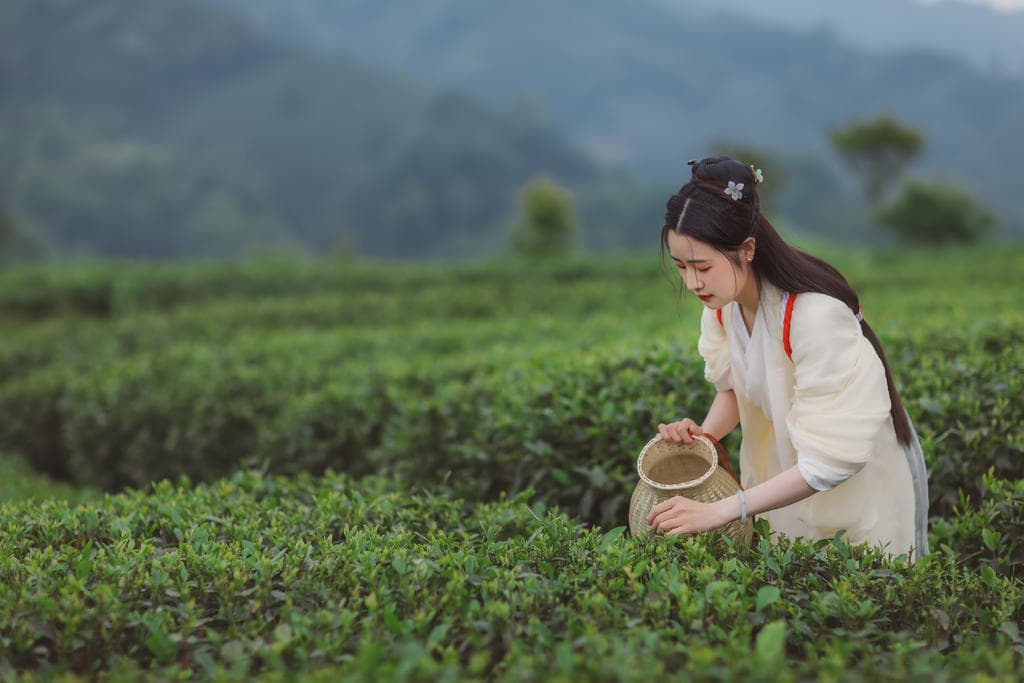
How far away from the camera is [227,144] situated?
332ft

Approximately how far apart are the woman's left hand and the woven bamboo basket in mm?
59

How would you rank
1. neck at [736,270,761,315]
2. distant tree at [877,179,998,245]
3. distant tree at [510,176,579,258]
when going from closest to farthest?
neck at [736,270,761,315]
distant tree at [510,176,579,258]
distant tree at [877,179,998,245]

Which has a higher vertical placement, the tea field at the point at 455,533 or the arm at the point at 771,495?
the arm at the point at 771,495

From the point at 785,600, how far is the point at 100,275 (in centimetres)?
1360

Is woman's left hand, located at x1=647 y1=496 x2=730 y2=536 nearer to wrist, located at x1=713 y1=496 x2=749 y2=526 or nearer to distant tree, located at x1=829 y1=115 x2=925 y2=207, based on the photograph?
wrist, located at x1=713 y1=496 x2=749 y2=526

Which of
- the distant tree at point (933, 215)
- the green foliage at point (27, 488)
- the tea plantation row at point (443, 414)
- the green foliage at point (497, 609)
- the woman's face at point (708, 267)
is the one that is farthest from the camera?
the distant tree at point (933, 215)

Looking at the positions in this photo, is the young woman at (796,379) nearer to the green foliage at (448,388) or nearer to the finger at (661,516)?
the finger at (661,516)

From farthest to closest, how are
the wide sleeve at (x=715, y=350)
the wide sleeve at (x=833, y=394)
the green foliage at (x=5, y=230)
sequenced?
the green foliage at (x=5, y=230) → the wide sleeve at (x=715, y=350) → the wide sleeve at (x=833, y=394)

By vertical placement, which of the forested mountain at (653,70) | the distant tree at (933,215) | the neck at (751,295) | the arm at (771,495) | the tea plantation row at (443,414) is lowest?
the tea plantation row at (443,414)

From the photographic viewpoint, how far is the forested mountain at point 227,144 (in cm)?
8081

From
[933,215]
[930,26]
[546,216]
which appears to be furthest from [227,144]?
[930,26]

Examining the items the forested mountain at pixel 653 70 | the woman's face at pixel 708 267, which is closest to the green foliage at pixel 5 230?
the woman's face at pixel 708 267

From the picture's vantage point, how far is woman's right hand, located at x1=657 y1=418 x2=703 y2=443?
2475 mm

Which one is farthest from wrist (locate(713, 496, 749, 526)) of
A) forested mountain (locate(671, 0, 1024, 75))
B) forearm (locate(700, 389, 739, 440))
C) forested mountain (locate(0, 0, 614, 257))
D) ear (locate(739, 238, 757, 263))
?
forested mountain (locate(671, 0, 1024, 75))
